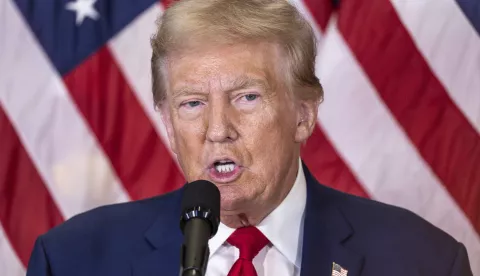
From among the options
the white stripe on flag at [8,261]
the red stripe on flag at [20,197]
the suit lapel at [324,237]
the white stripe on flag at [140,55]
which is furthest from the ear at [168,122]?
the white stripe on flag at [8,261]

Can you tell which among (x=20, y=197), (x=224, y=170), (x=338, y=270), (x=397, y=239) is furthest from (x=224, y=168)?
(x=20, y=197)

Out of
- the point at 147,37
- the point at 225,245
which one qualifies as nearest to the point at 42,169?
the point at 147,37

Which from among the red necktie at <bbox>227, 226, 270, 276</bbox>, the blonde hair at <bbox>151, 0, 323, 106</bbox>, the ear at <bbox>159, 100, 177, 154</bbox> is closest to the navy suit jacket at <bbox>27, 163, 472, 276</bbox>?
the red necktie at <bbox>227, 226, 270, 276</bbox>

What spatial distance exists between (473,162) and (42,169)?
1.31 metres

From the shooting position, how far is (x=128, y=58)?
268 centimetres

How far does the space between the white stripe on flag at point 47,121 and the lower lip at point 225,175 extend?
99 centimetres

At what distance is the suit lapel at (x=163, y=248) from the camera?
1886mm

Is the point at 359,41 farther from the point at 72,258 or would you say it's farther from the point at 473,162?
the point at 72,258

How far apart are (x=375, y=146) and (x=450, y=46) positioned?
0.38 metres

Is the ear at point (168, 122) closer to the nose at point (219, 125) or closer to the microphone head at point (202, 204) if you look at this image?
the nose at point (219, 125)

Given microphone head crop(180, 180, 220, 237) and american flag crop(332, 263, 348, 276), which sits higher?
microphone head crop(180, 180, 220, 237)

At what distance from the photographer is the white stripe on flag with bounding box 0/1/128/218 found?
8.63 feet

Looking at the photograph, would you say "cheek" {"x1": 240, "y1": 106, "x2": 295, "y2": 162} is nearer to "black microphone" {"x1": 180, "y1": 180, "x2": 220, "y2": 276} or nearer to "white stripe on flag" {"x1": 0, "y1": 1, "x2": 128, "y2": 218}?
"black microphone" {"x1": 180, "y1": 180, "x2": 220, "y2": 276}

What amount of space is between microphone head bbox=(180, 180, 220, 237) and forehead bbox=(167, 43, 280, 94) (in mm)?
478
